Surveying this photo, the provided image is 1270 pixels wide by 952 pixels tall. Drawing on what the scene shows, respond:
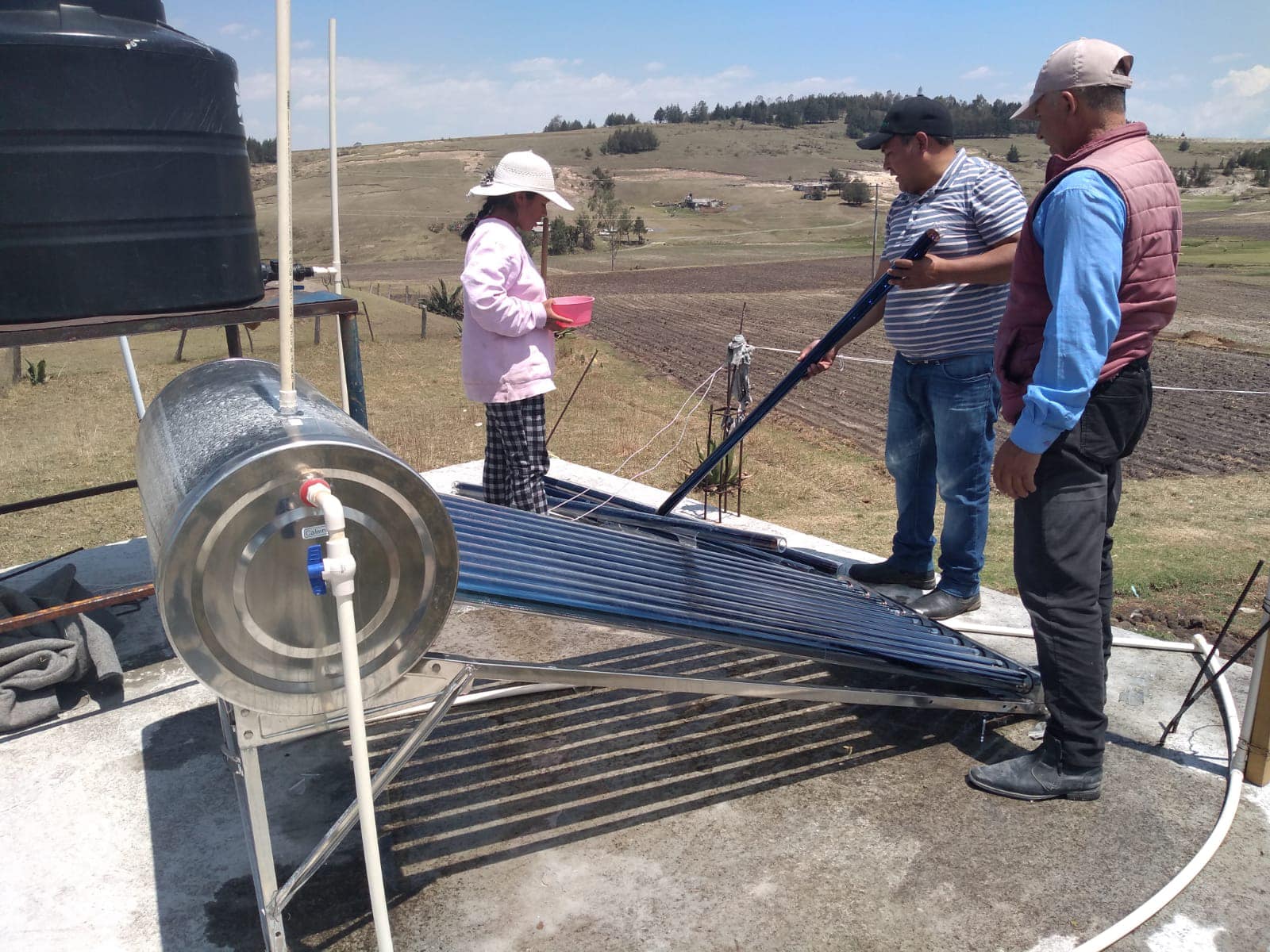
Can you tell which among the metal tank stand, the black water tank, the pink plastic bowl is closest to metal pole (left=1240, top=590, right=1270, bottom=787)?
the metal tank stand

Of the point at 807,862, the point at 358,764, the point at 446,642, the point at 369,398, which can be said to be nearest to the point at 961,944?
the point at 807,862

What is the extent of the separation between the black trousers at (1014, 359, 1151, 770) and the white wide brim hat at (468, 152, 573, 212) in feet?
7.25

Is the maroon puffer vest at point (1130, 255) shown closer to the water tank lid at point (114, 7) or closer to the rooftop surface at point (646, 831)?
the rooftop surface at point (646, 831)

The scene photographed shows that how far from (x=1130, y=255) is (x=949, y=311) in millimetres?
1231

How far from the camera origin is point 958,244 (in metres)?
3.87

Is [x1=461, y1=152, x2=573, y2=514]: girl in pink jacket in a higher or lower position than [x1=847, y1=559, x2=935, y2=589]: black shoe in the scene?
higher

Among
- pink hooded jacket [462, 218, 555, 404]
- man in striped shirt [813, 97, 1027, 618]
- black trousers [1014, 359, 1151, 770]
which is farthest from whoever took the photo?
pink hooded jacket [462, 218, 555, 404]

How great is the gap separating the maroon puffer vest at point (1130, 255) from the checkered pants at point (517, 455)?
2128 millimetres

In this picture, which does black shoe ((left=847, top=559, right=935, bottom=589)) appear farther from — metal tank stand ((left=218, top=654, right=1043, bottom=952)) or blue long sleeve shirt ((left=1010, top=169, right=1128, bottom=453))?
metal tank stand ((left=218, top=654, right=1043, bottom=952))

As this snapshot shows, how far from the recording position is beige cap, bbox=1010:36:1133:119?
9.07ft

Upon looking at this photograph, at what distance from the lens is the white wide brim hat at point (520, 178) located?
412cm

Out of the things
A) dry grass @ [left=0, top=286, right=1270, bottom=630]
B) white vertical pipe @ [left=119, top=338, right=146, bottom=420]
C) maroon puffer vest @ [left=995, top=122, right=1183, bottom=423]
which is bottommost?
dry grass @ [left=0, top=286, right=1270, bottom=630]

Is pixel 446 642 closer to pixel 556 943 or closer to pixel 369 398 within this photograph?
pixel 556 943

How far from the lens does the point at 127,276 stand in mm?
2959
